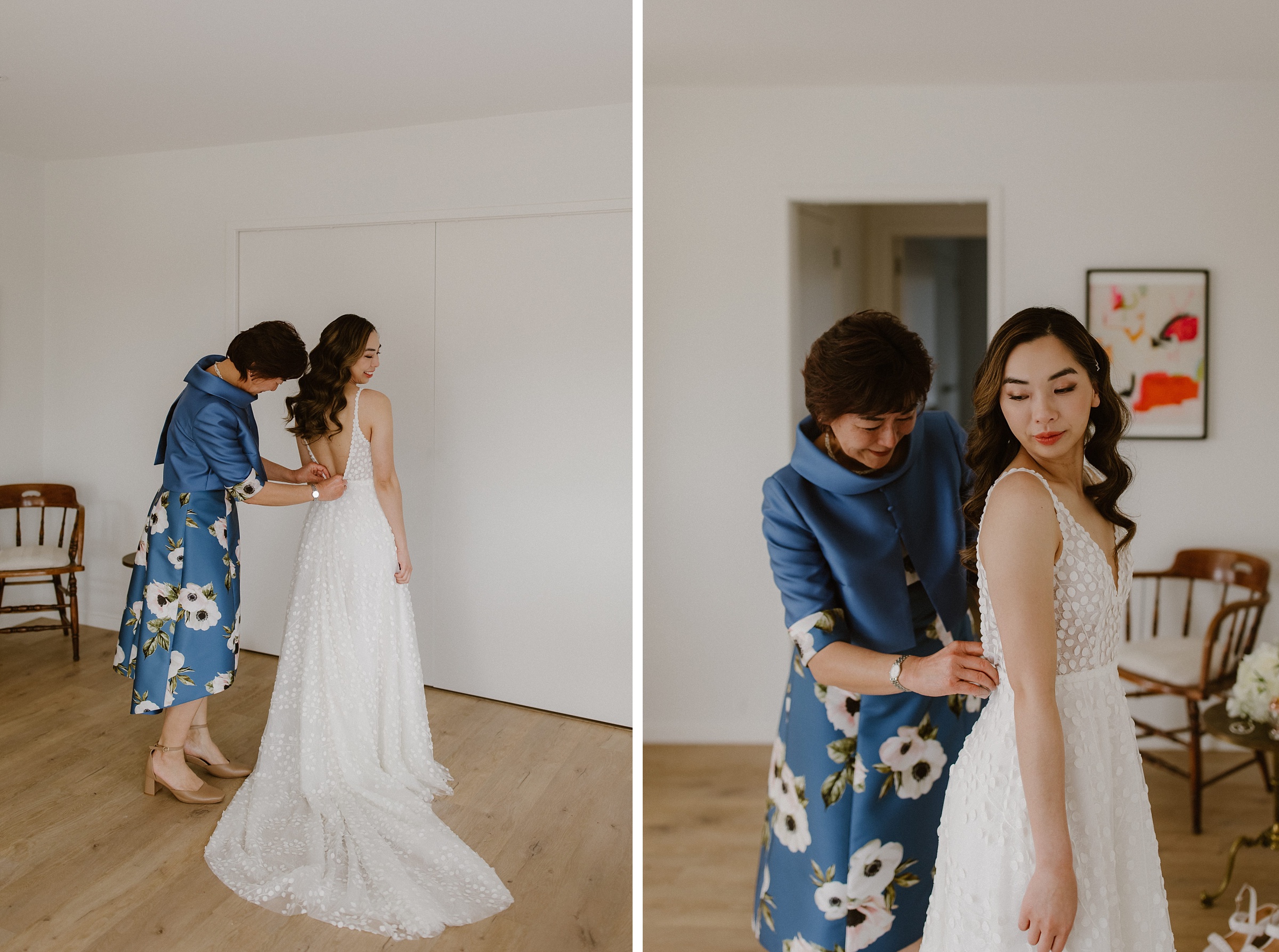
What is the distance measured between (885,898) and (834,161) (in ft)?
6.26

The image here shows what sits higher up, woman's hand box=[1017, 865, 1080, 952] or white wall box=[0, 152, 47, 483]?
white wall box=[0, 152, 47, 483]

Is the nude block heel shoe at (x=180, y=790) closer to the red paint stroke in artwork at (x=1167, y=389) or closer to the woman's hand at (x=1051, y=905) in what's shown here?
the woman's hand at (x=1051, y=905)

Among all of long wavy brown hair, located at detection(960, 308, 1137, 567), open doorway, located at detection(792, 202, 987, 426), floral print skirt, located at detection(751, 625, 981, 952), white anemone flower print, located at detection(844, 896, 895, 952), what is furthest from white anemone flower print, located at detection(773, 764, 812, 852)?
open doorway, located at detection(792, 202, 987, 426)

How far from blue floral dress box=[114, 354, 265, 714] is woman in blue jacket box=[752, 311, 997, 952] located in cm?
70

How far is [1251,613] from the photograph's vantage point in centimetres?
211

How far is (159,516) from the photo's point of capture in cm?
95

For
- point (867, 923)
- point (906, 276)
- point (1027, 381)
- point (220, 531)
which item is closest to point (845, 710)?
point (867, 923)

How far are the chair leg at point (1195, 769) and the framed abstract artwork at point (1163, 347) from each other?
81 cm

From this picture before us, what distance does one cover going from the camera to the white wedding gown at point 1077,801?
842 mm

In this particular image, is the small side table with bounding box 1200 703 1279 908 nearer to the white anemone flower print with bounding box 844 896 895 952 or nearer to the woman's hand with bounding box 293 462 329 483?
the white anemone flower print with bounding box 844 896 895 952

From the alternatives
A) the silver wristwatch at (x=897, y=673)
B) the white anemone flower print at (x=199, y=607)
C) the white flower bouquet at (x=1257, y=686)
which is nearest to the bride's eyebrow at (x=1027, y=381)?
the silver wristwatch at (x=897, y=673)

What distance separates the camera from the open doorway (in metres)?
2.84

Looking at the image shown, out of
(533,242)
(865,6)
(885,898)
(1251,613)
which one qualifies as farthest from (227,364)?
(1251,613)

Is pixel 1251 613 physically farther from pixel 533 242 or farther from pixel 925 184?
pixel 533 242
